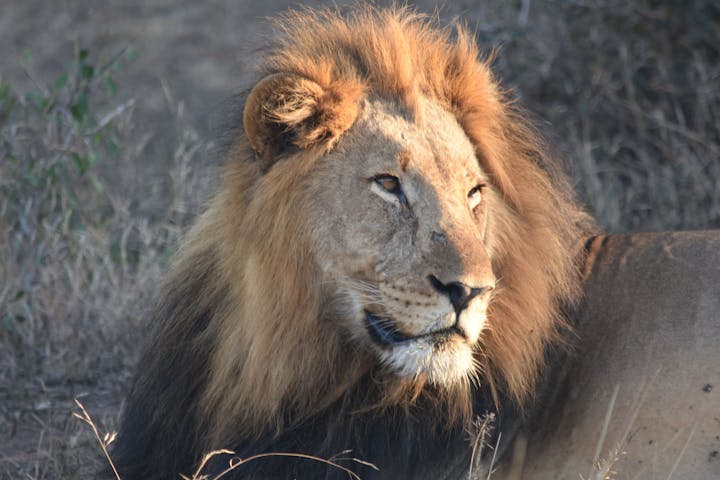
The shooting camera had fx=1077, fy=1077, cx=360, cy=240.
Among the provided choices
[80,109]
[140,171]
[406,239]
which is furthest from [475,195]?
[140,171]

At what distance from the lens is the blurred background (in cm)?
458

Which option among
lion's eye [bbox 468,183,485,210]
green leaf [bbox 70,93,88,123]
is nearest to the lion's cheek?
lion's eye [bbox 468,183,485,210]

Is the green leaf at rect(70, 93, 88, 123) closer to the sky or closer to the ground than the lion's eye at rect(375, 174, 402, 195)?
closer to the ground

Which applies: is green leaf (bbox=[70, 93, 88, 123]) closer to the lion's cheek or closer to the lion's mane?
the lion's mane

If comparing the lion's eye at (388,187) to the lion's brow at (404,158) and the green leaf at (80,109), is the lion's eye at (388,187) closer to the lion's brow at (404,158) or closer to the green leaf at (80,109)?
the lion's brow at (404,158)

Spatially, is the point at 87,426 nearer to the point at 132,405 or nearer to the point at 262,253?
the point at 132,405

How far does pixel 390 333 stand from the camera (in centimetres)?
290

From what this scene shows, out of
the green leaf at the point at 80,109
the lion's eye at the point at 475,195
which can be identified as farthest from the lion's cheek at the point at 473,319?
the green leaf at the point at 80,109

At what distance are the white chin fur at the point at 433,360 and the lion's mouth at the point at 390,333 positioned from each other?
2 centimetres

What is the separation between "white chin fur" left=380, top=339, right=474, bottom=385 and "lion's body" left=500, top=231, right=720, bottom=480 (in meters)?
0.50

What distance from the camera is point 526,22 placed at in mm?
6859

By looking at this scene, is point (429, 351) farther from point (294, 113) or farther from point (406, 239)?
point (294, 113)

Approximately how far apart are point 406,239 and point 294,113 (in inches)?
19.0

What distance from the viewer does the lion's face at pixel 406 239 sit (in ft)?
9.14
